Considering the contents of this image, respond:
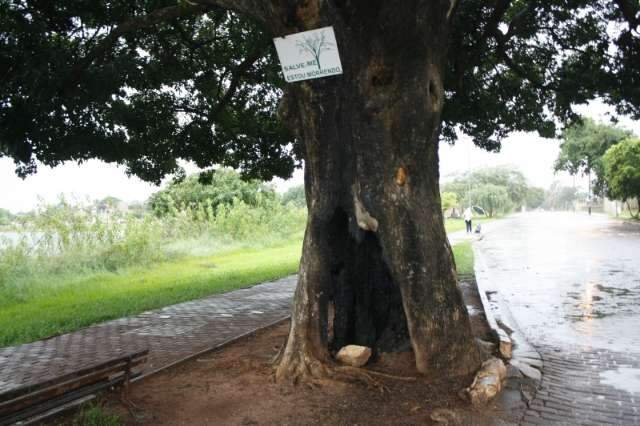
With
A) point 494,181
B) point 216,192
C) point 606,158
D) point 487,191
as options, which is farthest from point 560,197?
point 216,192

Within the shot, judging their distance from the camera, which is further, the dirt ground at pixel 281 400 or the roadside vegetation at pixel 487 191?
the roadside vegetation at pixel 487 191

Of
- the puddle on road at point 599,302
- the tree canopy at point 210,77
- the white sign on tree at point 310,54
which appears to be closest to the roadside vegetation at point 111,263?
the tree canopy at point 210,77

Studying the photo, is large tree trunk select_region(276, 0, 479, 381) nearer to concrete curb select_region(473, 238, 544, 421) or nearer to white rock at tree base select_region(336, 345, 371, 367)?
white rock at tree base select_region(336, 345, 371, 367)

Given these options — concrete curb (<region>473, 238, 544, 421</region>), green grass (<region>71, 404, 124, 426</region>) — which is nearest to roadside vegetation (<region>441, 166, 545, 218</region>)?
concrete curb (<region>473, 238, 544, 421</region>)

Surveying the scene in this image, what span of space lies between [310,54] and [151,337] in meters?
4.92

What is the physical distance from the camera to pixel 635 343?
7465 millimetres

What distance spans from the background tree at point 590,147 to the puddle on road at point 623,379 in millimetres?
49662

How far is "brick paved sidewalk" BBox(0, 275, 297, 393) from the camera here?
270 inches

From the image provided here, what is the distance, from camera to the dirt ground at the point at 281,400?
4949 mm

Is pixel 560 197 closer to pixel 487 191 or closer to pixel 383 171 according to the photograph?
pixel 487 191

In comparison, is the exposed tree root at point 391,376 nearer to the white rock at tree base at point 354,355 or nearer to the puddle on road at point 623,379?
the white rock at tree base at point 354,355

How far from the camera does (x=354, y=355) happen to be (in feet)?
19.9

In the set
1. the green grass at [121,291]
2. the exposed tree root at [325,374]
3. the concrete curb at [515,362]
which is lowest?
the concrete curb at [515,362]

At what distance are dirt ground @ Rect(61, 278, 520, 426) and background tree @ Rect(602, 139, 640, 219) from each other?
38.4 metres
